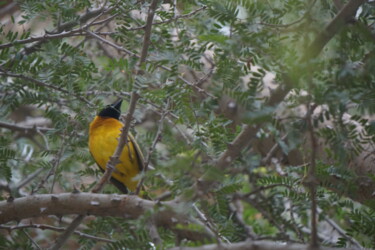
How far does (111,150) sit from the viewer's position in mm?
3400

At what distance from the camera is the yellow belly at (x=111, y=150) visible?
330 cm

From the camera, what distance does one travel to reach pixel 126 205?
2076mm

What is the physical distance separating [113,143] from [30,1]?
141cm

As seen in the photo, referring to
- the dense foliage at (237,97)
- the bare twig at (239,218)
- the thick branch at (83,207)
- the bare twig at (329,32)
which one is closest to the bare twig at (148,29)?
the dense foliage at (237,97)

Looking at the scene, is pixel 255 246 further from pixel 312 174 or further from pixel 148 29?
pixel 148 29

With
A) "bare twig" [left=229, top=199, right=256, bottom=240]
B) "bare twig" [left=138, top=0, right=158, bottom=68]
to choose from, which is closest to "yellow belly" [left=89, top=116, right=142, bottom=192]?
"bare twig" [left=229, top=199, right=256, bottom=240]

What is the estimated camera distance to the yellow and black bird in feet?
10.8

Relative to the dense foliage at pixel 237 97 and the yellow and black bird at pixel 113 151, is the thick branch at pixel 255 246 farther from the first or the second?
the yellow and black bird at pixel 113 151

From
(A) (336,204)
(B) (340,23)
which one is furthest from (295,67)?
(A) (336,204)

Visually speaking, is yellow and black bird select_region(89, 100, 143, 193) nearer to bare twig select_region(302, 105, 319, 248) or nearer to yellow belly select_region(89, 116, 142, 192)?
yellow belly select_region(89, 116, 142, 192)

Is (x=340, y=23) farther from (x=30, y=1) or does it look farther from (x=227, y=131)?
(x=30, y=1)

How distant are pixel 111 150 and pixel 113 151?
38 millimetres

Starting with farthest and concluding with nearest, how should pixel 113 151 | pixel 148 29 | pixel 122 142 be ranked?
pixel 113 151, pixel 122 142, pixel 148 29

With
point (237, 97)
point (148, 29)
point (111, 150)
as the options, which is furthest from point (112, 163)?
point (111, 150)
